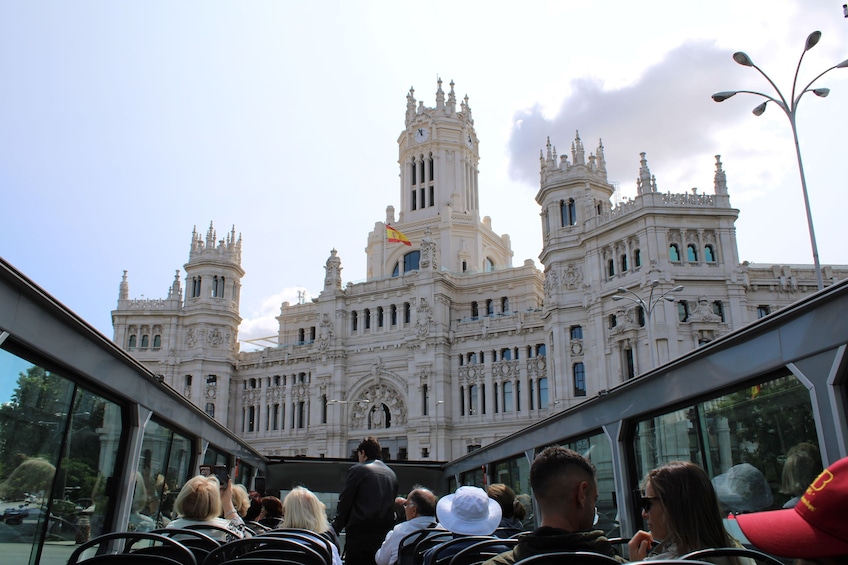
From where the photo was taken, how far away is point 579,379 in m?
48.8

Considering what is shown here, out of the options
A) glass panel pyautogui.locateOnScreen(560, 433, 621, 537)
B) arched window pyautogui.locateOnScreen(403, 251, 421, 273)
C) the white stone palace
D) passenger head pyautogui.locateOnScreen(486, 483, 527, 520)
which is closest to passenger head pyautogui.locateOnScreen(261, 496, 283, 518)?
passenger head pyautogui.locateOnScreen(486, 483, 527, 520)

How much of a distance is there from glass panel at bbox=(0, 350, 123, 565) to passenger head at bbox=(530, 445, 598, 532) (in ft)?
17.4

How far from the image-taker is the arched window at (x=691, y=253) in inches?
1740

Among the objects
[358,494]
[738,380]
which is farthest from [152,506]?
[738,380]

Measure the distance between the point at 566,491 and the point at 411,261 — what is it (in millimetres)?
67088

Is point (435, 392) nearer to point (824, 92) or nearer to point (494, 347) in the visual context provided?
point (494, 347)

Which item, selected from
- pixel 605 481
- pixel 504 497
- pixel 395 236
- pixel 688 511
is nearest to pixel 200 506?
pixel 504 497

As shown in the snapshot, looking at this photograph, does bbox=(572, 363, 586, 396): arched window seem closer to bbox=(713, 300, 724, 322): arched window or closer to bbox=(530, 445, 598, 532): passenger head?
bbox=(713, 300, 724, 322): arched window

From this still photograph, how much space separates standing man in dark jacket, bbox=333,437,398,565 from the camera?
9.36 metres

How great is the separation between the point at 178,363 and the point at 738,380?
6643 cm

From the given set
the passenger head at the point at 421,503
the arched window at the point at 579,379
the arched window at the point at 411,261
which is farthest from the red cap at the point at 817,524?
the arched window at the point at 411,261

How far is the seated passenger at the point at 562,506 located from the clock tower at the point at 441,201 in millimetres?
63028

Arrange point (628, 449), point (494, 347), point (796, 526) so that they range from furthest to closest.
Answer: point (494, 347) → point (628, 449) → point (796, 526)

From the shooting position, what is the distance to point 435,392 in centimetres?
5847
